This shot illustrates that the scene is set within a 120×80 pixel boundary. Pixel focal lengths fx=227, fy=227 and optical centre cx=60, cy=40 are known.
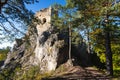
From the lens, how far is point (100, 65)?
96.3 ft

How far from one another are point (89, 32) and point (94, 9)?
6.89 metres

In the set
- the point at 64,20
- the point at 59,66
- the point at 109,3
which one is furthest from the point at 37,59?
the point at 109,3

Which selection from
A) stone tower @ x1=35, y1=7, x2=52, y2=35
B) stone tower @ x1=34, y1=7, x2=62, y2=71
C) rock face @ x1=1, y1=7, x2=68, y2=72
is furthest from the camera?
stone tower @ x1=35, y1=7, x2=52, y2=35

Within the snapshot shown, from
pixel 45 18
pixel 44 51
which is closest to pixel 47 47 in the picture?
pixel 44 51

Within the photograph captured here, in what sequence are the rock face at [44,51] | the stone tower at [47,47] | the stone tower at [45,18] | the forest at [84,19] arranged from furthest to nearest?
1. the stone tower at [45,18]
2. the stone tower at [47,47]
3. the rock face at [44,51]
4. the forest at [84,19]

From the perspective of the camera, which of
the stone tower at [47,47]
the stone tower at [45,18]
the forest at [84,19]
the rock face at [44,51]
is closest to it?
the forest at [84,19]

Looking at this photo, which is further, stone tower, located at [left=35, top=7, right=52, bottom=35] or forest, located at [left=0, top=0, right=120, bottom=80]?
stone tower, located at [left=35, top=7, right=52, bottom=35]

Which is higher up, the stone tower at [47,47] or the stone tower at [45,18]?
the stone tower at [45,18]

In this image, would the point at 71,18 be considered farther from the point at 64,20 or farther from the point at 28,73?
the point at 28,73

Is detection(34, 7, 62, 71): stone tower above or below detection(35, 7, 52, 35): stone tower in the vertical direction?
below

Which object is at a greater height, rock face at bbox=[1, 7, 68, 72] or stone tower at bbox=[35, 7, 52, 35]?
stone tower at bbox=[35, 7, 52, 35]

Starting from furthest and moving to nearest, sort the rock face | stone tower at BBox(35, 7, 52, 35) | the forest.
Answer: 1. stone tower at BBox(35, 7, 52, 35)
2. the rock face
3. the forest

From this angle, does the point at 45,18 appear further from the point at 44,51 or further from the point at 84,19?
the point at 84,19

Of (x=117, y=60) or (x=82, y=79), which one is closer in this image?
(x=82, y=79)
